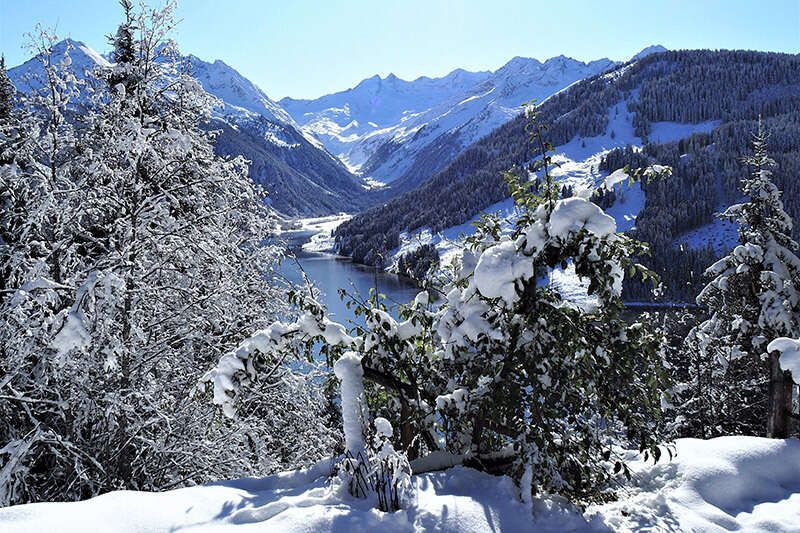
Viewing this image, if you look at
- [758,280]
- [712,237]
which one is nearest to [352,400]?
[758,280]

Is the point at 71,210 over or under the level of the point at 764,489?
over

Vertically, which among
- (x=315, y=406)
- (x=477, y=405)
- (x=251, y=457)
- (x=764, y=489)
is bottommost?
(x=251, y=457)

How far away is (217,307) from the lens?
984 cm

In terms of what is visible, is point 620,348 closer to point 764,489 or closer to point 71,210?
point 764,489

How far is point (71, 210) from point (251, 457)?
22.5 ft

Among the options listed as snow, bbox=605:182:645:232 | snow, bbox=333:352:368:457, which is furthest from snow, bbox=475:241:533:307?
snow, bbox=605:182:645:232

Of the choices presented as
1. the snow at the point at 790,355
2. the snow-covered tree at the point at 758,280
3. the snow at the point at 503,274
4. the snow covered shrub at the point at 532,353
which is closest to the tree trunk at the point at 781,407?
the snow-covered tree at the point at 758,280

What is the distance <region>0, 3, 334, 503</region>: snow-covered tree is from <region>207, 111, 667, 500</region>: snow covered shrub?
3.86 meters

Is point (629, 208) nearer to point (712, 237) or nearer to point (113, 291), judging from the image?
point (712, 237)

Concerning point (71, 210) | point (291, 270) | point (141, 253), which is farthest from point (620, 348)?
point (291, 270)

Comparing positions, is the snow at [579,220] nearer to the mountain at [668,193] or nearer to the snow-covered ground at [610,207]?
the snow-covered ground at [610,207]

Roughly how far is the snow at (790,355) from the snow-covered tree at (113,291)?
26.3 feet

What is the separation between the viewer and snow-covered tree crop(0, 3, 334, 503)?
7680 millimetres

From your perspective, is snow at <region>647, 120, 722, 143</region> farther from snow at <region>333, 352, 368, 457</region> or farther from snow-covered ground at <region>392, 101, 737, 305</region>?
snow at <region>333, 352, 368, 457</region>
